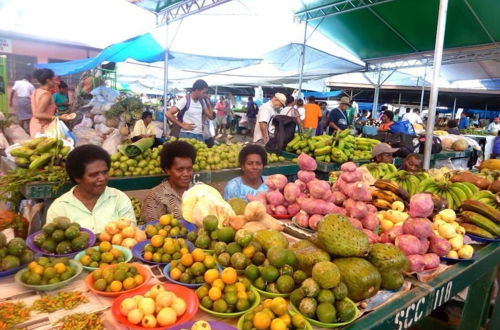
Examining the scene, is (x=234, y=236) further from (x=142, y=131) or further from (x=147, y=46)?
(x=147, y=46)

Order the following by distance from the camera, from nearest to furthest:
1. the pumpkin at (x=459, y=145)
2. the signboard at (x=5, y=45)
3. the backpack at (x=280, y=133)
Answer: the backpack at (x=280, y=133), the pumpkin at (x=459, y=145), the signboard at (x=5, y=45)

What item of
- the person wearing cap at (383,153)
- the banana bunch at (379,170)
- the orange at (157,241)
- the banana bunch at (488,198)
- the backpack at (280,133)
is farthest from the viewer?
the backpack at (280,133)

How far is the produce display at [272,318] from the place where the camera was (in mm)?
1285

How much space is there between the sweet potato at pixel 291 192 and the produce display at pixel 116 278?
4.12 ft

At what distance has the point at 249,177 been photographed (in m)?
3.59

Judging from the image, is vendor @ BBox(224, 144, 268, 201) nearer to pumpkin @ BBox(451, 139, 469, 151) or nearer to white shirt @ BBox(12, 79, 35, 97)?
pumpkin @ BBox(451, 139, 469, 151)

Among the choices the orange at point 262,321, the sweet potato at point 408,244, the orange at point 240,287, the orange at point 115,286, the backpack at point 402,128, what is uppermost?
the backpack at point 402,128

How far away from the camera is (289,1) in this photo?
1089 cm

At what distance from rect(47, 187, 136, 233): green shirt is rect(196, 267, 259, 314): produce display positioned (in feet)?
4.72

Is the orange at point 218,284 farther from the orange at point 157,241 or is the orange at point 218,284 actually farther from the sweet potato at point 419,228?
the sweet potato at point 419,228

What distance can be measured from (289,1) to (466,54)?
Answer: 6.22 metres

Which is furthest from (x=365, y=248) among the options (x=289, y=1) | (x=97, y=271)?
(x=289, y=1)

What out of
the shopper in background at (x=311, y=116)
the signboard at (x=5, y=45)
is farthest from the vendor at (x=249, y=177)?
the signboard at (x=5, y=45)

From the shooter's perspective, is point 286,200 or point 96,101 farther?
point 96,101
